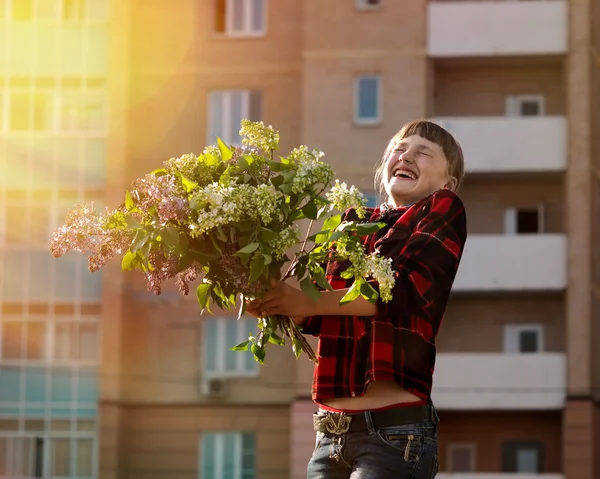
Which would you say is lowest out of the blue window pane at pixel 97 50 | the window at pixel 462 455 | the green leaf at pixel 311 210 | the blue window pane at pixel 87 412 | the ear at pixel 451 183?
the window at pixel 462 455

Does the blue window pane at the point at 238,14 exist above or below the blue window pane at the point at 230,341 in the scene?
above

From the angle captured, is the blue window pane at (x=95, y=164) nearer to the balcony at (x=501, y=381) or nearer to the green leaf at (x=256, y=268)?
the balcony at (x=501, y=381)

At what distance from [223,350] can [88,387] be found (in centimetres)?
306

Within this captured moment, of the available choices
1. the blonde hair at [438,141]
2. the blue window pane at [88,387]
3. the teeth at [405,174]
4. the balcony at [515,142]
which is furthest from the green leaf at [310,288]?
the blue window pane at [88,387]

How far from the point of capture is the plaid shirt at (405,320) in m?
4.80

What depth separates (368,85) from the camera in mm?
30562

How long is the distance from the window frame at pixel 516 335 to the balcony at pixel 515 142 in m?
3.43

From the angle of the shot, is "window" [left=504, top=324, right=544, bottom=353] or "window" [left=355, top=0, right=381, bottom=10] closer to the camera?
"window" [left=355, top=0, right=381, bottom=10]

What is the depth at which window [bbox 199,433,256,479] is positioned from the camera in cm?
3088

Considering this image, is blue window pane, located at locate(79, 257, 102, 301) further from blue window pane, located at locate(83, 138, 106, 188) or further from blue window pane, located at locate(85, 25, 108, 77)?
blue window pane, located at locate(85, 25, 108, 77)

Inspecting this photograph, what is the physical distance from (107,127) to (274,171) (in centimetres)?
2679

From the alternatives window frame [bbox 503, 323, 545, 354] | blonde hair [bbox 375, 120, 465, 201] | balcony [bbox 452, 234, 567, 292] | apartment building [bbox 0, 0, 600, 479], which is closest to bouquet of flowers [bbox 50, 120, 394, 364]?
blonde hair [bbox 375, 120, 465, 201]

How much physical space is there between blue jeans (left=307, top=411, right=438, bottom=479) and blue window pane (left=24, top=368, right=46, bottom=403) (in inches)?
1062

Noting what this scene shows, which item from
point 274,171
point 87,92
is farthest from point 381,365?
point 87,92
